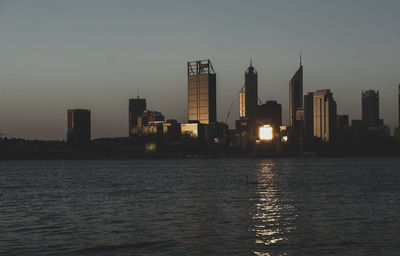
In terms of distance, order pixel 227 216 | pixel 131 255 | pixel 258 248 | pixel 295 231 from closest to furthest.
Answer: pixel 131 255 → pixel 258 248 → pixel 295 231 → pixel 227 216

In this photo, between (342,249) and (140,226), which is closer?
(342,249)

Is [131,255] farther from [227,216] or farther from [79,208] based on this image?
[79,208]

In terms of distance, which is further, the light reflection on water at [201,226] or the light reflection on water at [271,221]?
the light reflection on water at [271,221]

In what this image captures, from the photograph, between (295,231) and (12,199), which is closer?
(295,231)

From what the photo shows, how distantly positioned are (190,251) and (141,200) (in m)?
42.4

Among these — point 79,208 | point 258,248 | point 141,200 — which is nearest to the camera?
point 258,248

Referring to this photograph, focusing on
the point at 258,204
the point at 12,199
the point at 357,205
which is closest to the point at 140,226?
the point at 258,204

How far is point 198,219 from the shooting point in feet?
190

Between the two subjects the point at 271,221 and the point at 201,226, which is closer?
the point at 201,226

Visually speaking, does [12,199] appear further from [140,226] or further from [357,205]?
[357,205]

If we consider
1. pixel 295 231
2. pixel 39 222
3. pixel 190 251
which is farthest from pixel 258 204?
pixel 190 251

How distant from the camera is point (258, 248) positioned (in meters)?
41.3

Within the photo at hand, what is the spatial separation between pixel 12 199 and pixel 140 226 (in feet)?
131

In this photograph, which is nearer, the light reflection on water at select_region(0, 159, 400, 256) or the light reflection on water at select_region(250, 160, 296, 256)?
the light reflection on water at select_region(0, 159, 400, 256)
